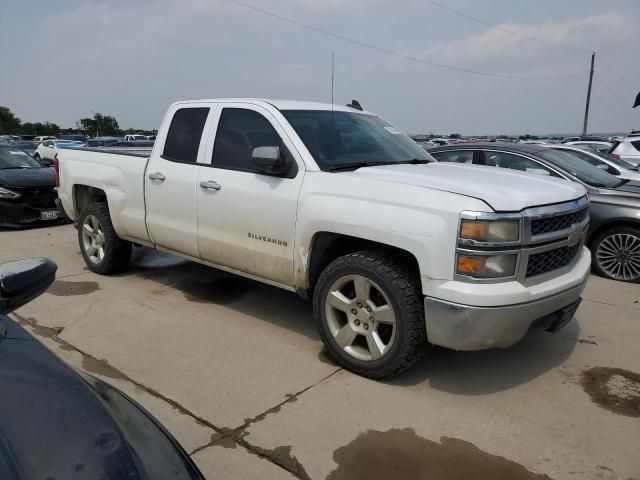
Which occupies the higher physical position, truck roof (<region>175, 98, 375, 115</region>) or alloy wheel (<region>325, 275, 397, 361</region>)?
truck roof (<region>175, 98, 375, 115</region>)

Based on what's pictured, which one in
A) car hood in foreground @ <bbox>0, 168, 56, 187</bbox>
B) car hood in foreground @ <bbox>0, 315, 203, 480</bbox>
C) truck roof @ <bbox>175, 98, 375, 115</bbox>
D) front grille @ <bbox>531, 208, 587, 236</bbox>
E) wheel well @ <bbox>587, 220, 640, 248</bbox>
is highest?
truck roof @ <bbox>175, 98, 375, 115</bbox>

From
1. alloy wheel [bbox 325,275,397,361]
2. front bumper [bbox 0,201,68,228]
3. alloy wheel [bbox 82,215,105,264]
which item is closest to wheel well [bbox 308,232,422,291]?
alloy wheel [bbox 325,275,397,361]

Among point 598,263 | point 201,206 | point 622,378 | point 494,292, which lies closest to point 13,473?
point 494,292

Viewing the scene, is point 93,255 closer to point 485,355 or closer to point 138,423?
point 485,355

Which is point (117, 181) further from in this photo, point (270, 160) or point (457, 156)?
point (457, 156)

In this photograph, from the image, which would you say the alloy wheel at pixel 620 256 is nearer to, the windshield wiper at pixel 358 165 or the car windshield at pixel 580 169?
the car windshield at pixel 580 169

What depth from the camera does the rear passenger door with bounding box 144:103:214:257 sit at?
15.1 feet

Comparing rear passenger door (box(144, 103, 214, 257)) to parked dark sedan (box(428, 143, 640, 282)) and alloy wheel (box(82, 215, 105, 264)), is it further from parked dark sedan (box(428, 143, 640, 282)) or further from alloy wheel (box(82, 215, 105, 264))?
parked dark sedan (box(428, 143, 640, 282))

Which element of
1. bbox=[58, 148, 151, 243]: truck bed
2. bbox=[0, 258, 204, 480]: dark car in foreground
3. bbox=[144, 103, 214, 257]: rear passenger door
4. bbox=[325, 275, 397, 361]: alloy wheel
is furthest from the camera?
bbox=[58, 148, 151, 243]: truck bed

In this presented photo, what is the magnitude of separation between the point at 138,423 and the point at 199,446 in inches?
50.8

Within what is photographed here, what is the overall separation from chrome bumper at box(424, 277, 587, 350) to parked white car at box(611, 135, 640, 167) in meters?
11.7

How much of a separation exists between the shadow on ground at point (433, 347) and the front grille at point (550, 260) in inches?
18.2

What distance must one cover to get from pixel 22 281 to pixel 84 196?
443 centimetres

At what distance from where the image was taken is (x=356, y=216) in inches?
135
